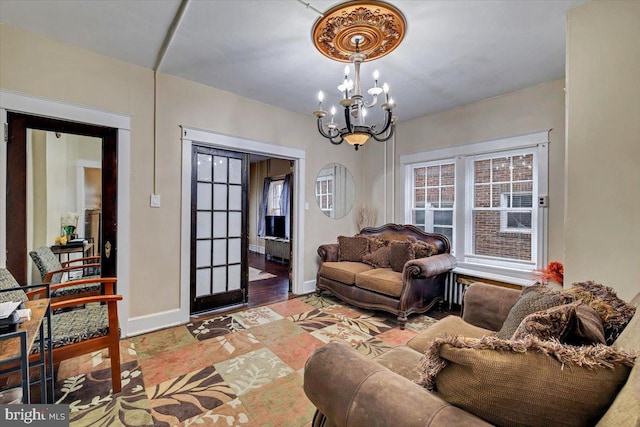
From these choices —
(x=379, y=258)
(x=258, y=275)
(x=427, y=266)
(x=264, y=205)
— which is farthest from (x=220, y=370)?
(x=264, y=205)

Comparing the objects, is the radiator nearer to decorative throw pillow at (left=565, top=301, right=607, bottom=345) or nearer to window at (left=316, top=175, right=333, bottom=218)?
window at (left=316, top=175, right=333, bottom=218)

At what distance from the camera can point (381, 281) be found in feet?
11.0

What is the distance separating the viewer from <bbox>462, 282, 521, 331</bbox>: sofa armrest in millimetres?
1963

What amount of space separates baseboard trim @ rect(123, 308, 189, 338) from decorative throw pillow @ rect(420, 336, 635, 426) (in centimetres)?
307

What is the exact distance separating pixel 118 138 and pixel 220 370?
2.39m

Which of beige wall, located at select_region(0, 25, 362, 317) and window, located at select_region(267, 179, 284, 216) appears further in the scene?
window, located at select_region(267, 179, 284, 216)

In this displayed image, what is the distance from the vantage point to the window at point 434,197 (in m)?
4.14

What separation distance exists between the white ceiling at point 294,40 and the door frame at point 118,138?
57 cm

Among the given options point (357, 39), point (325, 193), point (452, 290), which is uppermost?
point (357, 39)

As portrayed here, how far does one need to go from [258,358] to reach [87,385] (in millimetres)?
1207

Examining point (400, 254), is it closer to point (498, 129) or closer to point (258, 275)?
point (498, 129)

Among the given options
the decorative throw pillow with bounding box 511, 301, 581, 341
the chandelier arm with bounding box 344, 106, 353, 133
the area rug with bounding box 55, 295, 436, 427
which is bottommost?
the area rug with bounding box 55, 295, 436, 427

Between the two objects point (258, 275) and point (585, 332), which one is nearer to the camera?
point (585, 332)

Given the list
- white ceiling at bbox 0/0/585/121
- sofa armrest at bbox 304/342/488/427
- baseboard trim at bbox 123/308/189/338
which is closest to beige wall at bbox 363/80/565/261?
white ceiling at bbox 0/0/585/121
